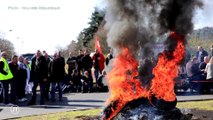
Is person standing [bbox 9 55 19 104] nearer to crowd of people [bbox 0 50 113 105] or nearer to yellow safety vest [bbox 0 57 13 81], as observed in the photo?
crowd of people [bbox 0 50 113 105]

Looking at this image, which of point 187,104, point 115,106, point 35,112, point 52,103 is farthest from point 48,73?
point 115,106

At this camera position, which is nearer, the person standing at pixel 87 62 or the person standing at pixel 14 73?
the person standing at pixel 14 73

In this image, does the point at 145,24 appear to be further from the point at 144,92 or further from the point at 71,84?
the point at 71,84

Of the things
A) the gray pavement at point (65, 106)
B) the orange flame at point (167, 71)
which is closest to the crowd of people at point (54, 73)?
the gray pavement at point (65, 106)

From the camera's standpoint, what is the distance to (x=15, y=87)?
62.5 ft

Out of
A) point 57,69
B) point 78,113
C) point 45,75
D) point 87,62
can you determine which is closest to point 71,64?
point 87,62

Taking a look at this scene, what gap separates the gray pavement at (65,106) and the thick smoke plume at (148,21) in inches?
221

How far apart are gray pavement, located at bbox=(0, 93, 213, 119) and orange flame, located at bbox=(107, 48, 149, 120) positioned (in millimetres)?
4753

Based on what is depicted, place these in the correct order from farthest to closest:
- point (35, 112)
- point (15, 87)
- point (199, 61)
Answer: point (199, 61)
point (15, 87)
point (35, 112)

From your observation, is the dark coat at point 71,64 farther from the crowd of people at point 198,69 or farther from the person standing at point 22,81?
the crowd of people at point 198,69

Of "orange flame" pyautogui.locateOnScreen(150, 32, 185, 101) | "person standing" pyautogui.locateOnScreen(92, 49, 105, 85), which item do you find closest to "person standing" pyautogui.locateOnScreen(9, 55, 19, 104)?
"person standing" pyautogui.locateOnScreen(92, 49, 105, 85)

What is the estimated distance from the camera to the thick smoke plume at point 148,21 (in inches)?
440

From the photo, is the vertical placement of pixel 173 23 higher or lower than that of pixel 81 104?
higher

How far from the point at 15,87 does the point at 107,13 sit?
28.8 ft
